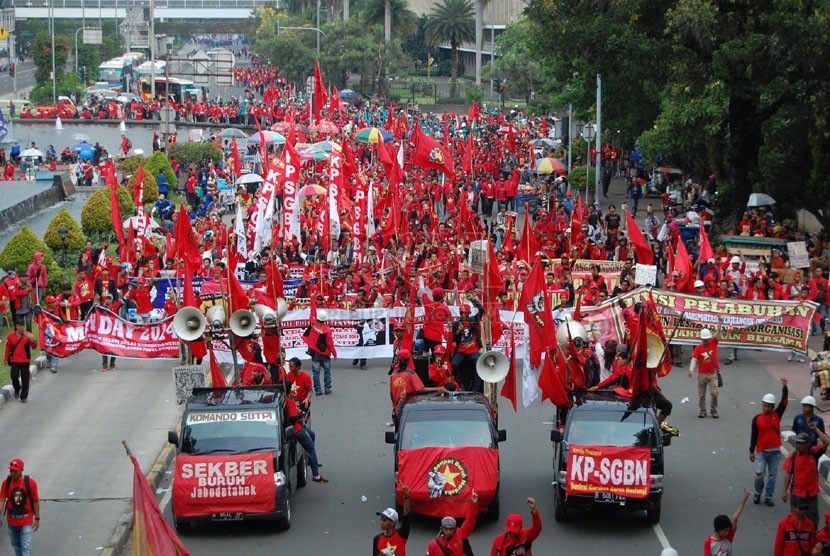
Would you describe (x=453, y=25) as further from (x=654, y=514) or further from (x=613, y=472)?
(x=613, y=472)

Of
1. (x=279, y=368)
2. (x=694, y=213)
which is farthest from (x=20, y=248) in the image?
(x=694, y=213)

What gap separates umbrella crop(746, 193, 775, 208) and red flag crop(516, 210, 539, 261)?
751cm

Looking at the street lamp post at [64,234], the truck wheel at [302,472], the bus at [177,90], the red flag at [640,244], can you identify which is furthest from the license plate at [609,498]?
the bus at [177,90]

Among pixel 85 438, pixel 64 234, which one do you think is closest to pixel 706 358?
pixel 85 438

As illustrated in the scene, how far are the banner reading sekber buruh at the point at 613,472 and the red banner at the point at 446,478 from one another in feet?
3.00

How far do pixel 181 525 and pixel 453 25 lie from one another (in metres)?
88.1

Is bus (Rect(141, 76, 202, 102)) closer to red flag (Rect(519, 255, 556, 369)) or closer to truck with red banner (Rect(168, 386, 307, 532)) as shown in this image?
red flag (Rect(519, 255, 556, 369))

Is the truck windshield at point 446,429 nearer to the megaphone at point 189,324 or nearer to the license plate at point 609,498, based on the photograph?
the license plate at point 609,498

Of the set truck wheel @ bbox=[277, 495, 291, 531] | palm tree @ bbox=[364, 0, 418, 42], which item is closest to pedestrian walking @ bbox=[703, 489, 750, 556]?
truck wheel @ bbox=[277, 495, 291, 531]

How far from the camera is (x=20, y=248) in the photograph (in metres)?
30.0

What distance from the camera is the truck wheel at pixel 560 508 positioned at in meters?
14.7

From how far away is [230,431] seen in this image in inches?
583

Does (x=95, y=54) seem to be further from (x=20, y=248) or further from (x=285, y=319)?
(x=285, y=319)

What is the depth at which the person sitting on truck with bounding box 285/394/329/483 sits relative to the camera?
1560cm
